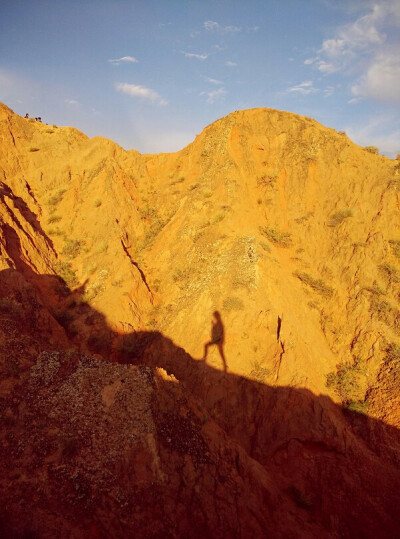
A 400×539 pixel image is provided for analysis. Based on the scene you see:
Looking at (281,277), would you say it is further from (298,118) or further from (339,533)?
(298,118)

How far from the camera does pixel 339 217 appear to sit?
17375mm

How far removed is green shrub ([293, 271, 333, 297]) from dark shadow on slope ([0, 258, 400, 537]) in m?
5.48

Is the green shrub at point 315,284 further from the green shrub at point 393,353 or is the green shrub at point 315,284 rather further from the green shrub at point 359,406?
the green shrub at point 359,406

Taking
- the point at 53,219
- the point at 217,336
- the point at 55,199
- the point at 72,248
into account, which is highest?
the point at 55,199

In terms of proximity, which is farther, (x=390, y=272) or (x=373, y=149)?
(x=373, y=149)

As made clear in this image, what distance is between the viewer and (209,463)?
7949 mm

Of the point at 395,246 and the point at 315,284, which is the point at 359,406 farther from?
the point at 395,246

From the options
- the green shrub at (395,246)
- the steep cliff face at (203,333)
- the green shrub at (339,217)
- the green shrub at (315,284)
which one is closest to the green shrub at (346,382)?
the steep cliff face at (203,333)

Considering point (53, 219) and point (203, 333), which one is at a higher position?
point (53, 219)

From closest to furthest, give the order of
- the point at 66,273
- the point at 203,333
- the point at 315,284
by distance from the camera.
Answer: the point at 203,333
the point at 315,284
the point at 66,273

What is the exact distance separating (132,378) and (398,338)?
11083 millimetres

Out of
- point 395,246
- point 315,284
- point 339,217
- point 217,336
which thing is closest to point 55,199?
point 217,336

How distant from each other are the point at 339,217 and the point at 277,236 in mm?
3467

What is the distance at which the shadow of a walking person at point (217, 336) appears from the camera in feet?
43.0
